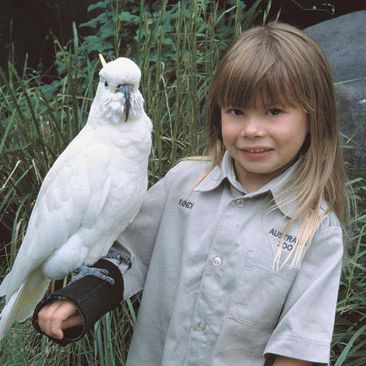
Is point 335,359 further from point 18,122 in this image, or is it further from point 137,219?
point 18,122

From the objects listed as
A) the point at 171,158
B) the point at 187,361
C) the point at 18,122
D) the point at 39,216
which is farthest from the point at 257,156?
the point at 18,122

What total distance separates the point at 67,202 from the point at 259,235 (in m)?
0.54

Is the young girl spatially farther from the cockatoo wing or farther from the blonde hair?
the cockatoo wing

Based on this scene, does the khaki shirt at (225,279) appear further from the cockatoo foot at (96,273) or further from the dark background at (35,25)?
the dark background at (35,25)

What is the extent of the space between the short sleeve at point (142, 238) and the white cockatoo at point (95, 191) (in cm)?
4

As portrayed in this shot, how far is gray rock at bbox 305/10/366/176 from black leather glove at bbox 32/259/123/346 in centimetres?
132

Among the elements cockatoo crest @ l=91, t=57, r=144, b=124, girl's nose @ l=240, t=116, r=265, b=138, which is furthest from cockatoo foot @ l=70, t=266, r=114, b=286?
girl's nose @ l=240, t=116, r=265, b=138

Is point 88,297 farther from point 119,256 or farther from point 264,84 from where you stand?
→ point 264,84

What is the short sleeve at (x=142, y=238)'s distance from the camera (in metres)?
1.89

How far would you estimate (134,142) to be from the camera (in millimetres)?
1838

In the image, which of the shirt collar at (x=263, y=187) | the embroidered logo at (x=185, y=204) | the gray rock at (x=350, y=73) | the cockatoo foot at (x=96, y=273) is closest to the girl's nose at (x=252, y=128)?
the shirt collar at (x=263, y=187)

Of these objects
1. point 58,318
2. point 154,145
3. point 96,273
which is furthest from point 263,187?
point 154,145

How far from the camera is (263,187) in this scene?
173cm

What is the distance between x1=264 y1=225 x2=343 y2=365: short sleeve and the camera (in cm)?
159
